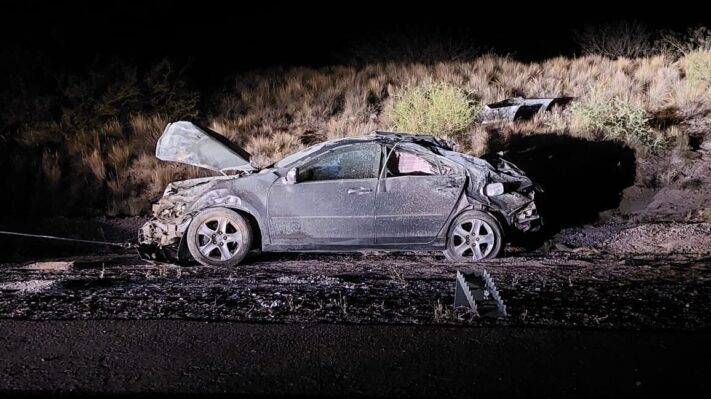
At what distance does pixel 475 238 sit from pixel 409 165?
1.22 meters

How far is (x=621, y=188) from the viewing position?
12.3 meters

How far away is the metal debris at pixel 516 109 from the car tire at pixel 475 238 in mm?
7116

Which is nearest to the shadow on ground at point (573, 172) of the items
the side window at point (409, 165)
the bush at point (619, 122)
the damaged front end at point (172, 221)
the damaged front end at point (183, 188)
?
the bush at point (619, 122)

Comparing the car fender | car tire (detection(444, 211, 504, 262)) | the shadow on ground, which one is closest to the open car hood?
the car fender

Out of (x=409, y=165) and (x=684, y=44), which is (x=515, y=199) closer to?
(x=409, y=165)

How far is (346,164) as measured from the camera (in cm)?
886

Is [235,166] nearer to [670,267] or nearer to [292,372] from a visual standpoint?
[292,372]

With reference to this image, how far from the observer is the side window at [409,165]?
29.3 feet

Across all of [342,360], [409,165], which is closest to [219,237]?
[409,165]

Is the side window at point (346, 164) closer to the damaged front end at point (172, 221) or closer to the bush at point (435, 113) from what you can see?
the damaged front end at point (172, 221)

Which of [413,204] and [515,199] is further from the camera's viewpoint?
[515,199]

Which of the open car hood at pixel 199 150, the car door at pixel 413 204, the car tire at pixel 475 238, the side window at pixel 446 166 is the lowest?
the car tire at pixel 475 238

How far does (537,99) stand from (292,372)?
12925 millimetres

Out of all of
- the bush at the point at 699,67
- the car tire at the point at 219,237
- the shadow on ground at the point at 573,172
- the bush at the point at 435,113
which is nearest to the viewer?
the car tire at the point at 219,237
